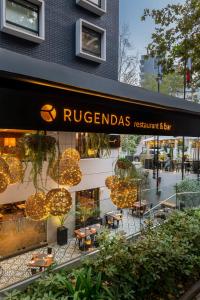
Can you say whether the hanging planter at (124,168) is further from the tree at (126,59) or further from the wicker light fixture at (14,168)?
the tree at (126,59)

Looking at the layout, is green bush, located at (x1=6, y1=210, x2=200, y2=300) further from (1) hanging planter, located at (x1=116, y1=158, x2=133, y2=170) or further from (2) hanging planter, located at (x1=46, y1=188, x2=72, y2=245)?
(1) hanging planter, located at (x1=116, y1=158, x2=133, y2=170)

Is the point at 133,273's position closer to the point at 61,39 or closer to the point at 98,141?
the point at 98,141

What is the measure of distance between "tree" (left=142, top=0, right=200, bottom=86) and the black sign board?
8592 millimetres

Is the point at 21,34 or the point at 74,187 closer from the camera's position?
the point at 21,34

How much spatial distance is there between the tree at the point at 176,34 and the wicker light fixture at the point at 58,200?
28.2 feet

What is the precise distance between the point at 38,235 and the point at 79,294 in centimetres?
1162

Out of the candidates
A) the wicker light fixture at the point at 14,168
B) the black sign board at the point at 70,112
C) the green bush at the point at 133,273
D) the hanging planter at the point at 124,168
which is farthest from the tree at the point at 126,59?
the black sign board at the point at 70,112

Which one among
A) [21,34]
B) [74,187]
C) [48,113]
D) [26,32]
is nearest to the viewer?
[48,113]

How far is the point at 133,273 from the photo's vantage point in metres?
3.91

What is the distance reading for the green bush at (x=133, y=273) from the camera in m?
3.40

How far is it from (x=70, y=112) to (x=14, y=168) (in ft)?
8.66

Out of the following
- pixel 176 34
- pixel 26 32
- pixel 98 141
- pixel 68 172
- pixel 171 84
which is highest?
pixel 171 84

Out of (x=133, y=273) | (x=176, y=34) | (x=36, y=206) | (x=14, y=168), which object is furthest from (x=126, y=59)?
(x=133, y=273)

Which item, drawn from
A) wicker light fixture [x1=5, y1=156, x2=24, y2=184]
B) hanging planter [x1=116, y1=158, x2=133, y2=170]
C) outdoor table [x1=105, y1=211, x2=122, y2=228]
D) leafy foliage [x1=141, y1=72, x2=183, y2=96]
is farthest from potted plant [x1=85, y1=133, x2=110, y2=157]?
leafy foliage [x1=141, y1=72, x2=183, y2=96]
